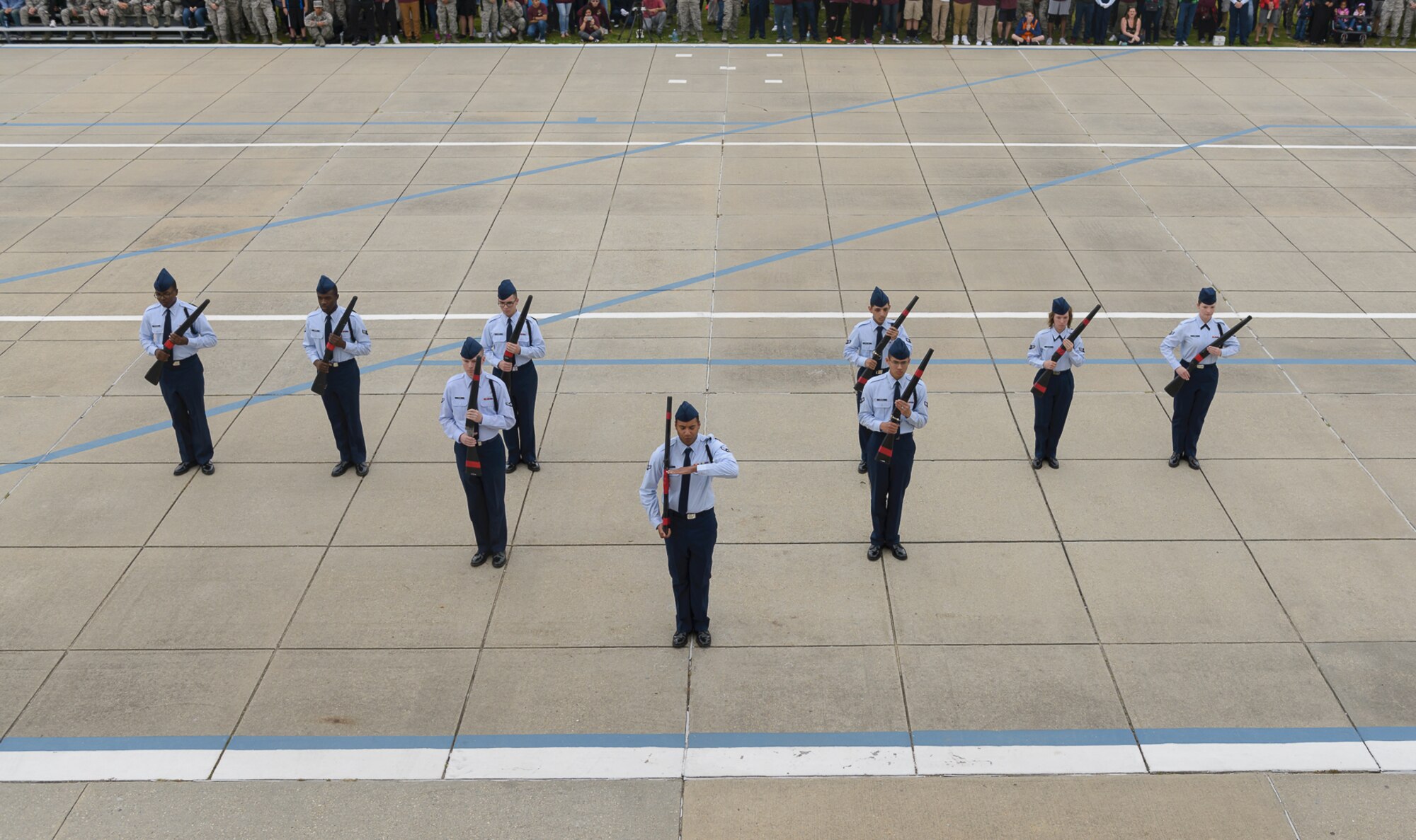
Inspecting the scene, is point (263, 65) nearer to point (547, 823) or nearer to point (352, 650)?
point (352, 650)

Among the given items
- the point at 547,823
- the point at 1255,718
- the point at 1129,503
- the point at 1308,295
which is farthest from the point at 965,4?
the point at 547,823

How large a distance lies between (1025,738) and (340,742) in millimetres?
4213

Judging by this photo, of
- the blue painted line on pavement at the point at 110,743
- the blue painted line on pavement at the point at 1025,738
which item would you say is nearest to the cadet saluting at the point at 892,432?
the blue painted line on pavement at the point at 1025,738

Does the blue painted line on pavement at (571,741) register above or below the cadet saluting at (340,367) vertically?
below

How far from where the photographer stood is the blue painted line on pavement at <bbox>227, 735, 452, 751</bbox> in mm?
6652

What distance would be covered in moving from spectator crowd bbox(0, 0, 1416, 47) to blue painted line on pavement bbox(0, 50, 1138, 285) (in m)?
2.06

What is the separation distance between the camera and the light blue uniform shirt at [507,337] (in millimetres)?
9234

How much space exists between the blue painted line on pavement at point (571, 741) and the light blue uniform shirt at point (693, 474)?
1.32 metres

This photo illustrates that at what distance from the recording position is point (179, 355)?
9.20 meters

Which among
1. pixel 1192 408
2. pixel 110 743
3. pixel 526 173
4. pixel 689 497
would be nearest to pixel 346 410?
pixel 110 743

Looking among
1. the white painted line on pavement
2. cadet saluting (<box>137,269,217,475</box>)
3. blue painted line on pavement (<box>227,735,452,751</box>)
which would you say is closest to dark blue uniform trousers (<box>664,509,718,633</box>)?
blue painted line on pavement (<box>227,735,452,751</box>)

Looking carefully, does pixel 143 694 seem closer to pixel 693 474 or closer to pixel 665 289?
pixel 693 474

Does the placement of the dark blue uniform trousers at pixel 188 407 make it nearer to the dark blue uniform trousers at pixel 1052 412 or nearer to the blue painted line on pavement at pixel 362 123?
the dark blue uniform trousers at pixel 1052 412

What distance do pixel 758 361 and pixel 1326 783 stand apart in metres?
6.44
